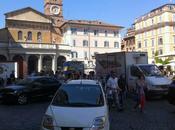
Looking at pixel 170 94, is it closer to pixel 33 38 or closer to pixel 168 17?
pixel 33 38

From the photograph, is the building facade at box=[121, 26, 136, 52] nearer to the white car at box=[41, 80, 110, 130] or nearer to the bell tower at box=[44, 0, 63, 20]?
the bell tower at box=[44, 0, 63, 20]

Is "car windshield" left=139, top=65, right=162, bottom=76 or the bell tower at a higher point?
the bell tower

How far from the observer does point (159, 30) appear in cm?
10325

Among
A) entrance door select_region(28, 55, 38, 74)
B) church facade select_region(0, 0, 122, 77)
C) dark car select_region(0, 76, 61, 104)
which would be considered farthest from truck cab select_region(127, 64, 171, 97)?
entrance door select_region(28, 55, 38, 74)

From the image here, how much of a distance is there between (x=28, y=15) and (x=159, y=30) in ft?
134

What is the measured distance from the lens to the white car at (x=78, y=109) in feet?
27.5

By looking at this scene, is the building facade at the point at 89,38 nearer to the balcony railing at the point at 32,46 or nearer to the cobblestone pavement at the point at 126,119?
the balcony railing at the point at 32,46

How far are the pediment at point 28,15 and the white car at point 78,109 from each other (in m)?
68.8

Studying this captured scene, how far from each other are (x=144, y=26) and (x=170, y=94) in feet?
318

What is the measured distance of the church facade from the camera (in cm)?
7056

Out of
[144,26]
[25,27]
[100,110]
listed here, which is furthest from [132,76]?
[144,26]

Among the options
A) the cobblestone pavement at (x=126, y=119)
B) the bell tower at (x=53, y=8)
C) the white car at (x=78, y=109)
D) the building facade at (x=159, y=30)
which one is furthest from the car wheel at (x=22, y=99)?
the bell tower at (x=53, y=8)

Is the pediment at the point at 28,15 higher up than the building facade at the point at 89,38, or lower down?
higher up

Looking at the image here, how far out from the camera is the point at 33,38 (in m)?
79.9
